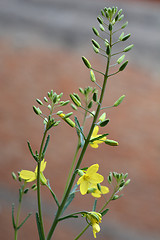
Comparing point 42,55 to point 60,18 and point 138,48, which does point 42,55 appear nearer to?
point 60,18

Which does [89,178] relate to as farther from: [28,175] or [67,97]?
[67,97]

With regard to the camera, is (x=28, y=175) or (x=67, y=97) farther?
(x=67, y=97)

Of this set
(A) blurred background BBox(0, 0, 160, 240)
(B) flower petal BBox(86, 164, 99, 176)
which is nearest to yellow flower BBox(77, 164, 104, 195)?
(B) flower petal BBox(86, 164, 99, 176)

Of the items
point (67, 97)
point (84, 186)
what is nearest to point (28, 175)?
point (84, 186)

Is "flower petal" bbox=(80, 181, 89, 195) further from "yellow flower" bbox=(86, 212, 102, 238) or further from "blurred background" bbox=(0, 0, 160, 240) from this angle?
"blurred background" bbox=(0, 0, 160, 240)

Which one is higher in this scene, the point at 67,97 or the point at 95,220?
the point at 67,97

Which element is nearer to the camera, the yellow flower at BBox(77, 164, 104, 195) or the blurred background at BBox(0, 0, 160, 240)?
the yellow flower at BBox(77, 164, 104, 195)
